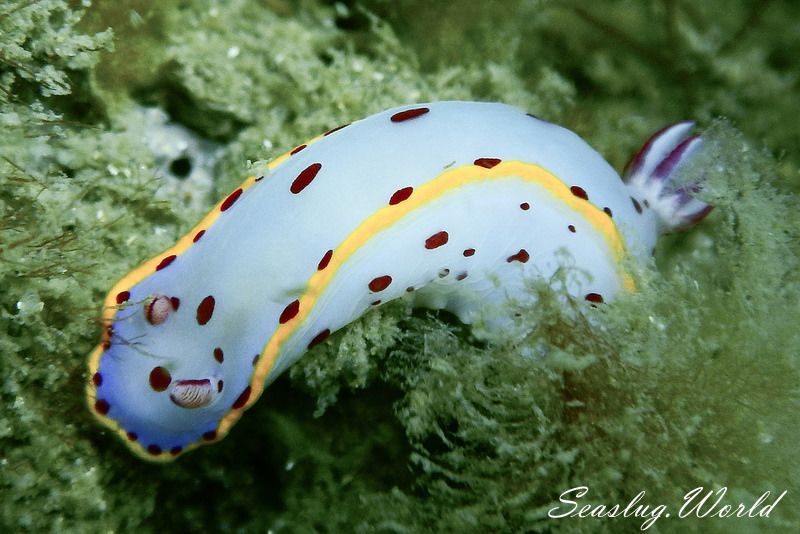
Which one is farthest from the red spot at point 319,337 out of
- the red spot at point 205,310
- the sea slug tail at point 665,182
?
the sea slug tail at point 665,182

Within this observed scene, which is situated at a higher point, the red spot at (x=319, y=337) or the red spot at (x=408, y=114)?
the red spot at (x=408, y=114)

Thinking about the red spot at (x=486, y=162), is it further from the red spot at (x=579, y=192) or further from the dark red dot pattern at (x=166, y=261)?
the dark red dot pattern at (x=166, y=261)

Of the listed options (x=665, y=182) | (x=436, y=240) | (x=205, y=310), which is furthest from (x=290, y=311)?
(x=665, y=182)

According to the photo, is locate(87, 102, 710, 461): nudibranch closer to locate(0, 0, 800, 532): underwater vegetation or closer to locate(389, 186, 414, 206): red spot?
locate(389, 186, 414, 206): red spot

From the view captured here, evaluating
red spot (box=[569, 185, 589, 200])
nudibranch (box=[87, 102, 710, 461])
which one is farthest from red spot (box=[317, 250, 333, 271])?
red spot (box=[569, 185, 589, 200])

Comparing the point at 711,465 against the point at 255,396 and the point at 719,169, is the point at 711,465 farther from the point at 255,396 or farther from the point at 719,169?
the point at 255,396

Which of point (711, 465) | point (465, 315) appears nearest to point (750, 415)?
point (711, 465)
